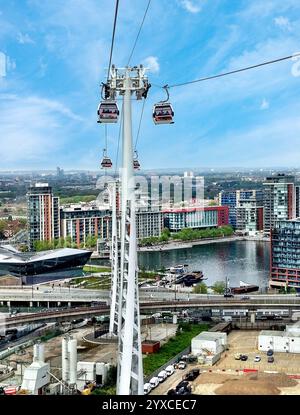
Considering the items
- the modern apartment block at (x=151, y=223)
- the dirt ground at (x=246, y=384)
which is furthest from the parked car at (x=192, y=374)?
the modern apartment block at (x=151, y=223)

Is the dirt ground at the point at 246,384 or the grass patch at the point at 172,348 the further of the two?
the grass patch at the point at 172,348

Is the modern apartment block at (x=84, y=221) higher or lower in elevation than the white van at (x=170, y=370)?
higher

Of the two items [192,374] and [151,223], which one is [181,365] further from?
[151,223]

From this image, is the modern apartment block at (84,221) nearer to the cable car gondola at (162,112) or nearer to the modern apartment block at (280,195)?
the modern apartment block at (280,195)

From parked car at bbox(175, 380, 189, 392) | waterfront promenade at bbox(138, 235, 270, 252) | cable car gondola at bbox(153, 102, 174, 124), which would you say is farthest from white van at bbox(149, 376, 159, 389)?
waterfront promenade at bbox(138, 235, 270, 252)

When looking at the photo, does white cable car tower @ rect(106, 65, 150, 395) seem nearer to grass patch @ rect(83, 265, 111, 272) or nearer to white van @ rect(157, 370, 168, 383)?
white van @ rect(157, 370, 168, 383)

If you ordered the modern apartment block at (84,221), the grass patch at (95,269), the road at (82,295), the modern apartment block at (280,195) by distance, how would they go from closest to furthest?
the road at (82,295)
the grass patch at (95,269)
the modern apartment block at (84,221)
the modern apartment block at (280,195)

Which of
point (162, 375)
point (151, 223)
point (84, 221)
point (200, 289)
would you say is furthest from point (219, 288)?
point (151, 223)
